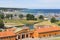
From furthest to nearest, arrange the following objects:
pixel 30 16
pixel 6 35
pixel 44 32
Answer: pixel 30 16
pixel 44 32
pixel 6 35

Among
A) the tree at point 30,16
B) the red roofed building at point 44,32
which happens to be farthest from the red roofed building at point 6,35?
the tree at point 30,16

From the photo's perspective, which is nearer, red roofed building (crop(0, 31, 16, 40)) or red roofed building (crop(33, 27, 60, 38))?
red roofed building (crop(0, 31, 16, 40))

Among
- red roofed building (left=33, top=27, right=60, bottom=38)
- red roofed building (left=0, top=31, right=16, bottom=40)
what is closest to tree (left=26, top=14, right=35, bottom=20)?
red roofed building (left=33, top=27, right=60, bottom=38)

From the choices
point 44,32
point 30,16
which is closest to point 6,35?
point 44,32

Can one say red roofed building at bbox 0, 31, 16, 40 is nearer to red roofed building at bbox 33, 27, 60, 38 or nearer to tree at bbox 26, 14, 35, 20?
red roofed building at bbox 33, 27, 60, 38

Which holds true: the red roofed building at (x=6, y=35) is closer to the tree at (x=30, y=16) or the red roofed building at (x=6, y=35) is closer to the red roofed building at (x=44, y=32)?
the red roofed building at (x=44, y=32)

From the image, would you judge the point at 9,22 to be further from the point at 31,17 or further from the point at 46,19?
the point at 46,19

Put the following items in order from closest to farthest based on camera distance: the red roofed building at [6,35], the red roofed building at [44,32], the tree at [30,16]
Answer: the red roofed building at [6,35] < the red roofed building at [44,32] < the tree at [30,16]

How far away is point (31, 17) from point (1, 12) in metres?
0.94

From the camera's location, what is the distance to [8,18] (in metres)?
5.58

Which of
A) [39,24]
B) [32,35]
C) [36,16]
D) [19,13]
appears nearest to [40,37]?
[32,35]

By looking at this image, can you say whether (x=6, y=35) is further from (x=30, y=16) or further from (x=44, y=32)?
(x=30, y=16)

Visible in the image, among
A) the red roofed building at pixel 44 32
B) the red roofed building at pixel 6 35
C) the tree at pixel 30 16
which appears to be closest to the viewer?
the red roofed building at pixel 6 35

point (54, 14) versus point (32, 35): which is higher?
point (54, 14)
